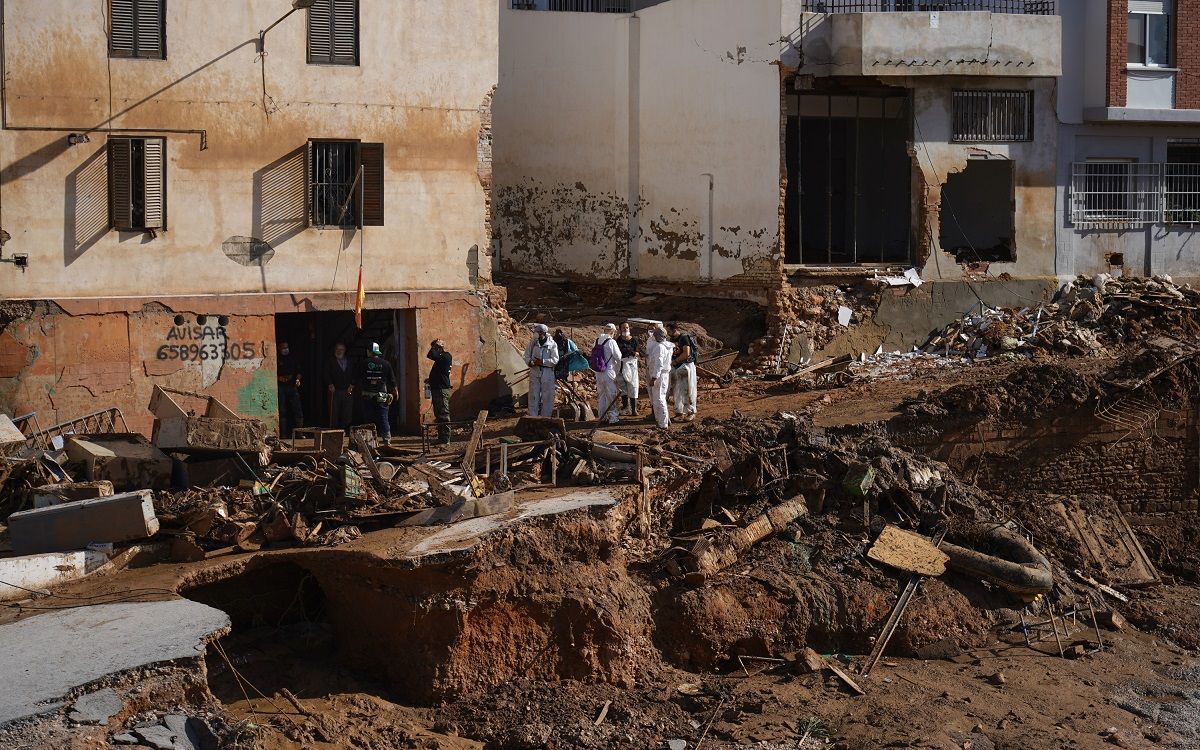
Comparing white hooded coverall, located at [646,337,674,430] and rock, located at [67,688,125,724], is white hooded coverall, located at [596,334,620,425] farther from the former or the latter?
rock, located at [67,688,125,724]

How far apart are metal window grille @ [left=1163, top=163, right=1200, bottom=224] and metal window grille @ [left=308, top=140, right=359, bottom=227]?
1576 centimetres

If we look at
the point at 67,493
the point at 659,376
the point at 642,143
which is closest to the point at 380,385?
the point at 659,376

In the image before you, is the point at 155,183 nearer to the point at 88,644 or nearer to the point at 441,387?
the point at 441,387

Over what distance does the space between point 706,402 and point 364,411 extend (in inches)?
215

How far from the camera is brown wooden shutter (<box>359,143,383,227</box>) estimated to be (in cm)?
2114

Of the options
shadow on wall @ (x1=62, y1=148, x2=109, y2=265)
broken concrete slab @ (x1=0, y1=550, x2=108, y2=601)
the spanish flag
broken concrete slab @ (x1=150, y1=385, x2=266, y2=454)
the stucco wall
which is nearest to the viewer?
broken concrete slab @ (x1=0, y1=550, x2=108, y2=601)

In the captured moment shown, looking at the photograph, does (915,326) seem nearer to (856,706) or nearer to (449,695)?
(856,706)

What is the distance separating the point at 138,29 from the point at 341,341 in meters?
5.69

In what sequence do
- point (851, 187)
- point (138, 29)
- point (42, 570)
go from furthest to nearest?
point (851, 187), point (138, 29), point (42, 570)

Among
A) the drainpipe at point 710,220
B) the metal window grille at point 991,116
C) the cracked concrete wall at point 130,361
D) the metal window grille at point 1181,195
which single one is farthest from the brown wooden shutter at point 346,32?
the metal window grille at point 1181,195

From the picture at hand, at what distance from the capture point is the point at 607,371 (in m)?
20.6

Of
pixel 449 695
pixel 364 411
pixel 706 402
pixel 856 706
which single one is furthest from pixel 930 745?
pixel 364 411

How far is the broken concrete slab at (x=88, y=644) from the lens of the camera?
38.1 ft

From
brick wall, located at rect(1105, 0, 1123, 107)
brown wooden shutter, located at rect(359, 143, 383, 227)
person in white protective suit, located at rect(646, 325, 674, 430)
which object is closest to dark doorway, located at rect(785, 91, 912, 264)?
brick wall, located at rect(1105, 0, 1123, 107)
